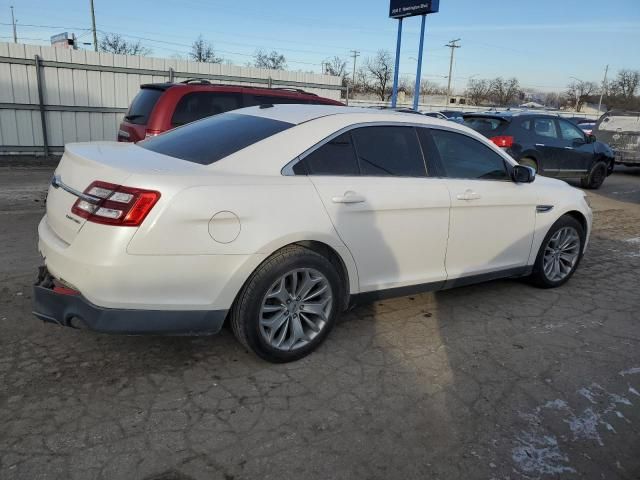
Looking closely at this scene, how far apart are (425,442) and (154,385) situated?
61.0 inches

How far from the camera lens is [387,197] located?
3621mm

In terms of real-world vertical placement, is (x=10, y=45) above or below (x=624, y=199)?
above

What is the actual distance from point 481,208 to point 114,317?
9.35 ft

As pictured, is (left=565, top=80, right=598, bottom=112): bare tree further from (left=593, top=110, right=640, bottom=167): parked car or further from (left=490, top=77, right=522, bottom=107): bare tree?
(left=593, top=110, right=640, bottom=167): parked car

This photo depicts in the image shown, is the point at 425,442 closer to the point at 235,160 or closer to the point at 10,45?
the point at 235,160

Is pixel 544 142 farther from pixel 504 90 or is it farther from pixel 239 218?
pixel 504 90

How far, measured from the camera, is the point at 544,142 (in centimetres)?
1141

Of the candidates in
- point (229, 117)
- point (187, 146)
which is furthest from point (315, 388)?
point (229, 117)

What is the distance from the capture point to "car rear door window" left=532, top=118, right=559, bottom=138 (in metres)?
11.4

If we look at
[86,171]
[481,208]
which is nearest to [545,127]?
[481,208]

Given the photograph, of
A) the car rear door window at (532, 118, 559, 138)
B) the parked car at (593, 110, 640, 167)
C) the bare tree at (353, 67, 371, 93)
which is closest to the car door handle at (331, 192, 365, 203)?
the car rear door window at (532, 118, 559, 138)

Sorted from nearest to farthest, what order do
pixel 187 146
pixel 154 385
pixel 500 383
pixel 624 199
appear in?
pixel 154 385 → pixel 500 383 → pixel 187 146 → pixel 624 199

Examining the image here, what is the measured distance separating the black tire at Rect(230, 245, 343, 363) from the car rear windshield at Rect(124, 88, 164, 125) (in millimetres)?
5122

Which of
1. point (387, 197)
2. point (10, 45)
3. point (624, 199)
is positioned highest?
point (10, 45)
